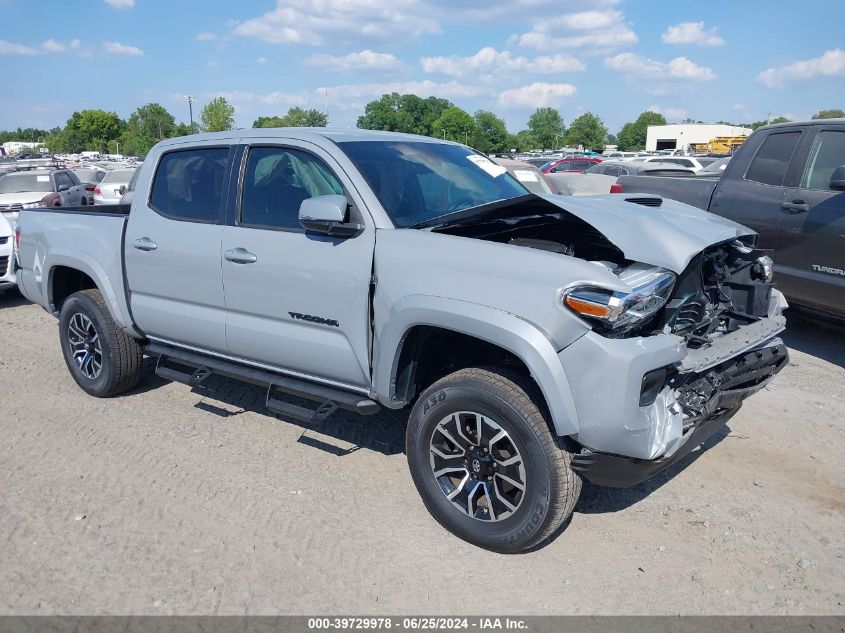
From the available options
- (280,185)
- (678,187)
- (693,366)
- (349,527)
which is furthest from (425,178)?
(678,187)

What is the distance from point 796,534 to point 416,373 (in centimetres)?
207

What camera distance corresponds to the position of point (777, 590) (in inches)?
124

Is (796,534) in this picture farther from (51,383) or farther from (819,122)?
(51,383)

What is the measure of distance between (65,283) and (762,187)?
6270 mm

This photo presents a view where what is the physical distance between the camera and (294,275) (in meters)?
4.02

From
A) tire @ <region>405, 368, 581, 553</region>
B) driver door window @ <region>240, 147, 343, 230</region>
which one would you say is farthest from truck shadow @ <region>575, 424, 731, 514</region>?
driver door window @ <region>240, 147, 343, 230</region>

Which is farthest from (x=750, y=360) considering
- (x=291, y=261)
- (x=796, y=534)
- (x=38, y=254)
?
(x=38, y=254)

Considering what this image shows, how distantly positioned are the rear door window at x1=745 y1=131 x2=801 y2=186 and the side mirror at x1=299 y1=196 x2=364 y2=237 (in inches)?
185

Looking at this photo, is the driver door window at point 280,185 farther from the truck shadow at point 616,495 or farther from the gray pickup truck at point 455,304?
the truck shadow at point 616,495

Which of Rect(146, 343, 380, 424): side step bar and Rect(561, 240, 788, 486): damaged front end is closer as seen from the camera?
Rect(561, 240, 788, 486): damaged front end

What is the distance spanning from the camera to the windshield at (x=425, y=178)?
4020 mm

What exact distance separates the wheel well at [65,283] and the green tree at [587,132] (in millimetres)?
132379

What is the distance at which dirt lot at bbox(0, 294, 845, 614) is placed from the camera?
10.4ft

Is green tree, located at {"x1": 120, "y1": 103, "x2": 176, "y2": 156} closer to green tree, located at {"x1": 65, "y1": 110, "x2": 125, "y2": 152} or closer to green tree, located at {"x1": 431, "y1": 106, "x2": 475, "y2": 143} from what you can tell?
green tree, located at {"x1": 65, "y1": 110, "x2": 125, "y2": 152}
